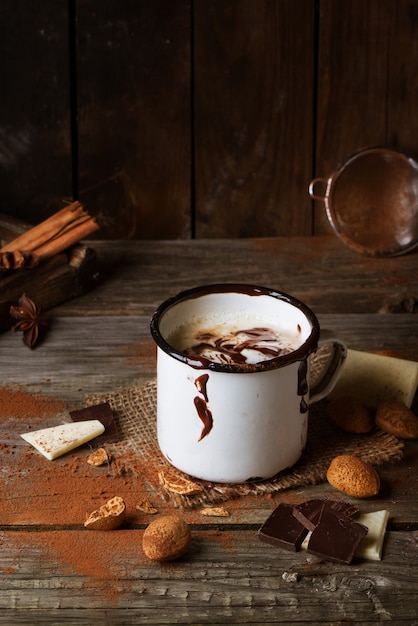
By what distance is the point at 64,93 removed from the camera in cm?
192

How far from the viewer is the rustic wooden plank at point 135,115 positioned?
1869 millimetres

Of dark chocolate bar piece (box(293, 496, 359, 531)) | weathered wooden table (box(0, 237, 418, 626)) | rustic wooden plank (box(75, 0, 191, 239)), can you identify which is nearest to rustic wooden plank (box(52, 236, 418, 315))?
weathered wooden table (box(0, 237, 418, 626))

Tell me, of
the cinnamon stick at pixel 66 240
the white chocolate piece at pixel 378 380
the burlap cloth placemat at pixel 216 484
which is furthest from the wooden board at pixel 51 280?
the white chocolate piece at pixel 378 380

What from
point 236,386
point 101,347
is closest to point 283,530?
point 236,386

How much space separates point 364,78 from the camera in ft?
6.32

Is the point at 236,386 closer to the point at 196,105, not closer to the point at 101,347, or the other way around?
the point at 101,347

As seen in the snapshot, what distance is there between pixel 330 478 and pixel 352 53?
106cm

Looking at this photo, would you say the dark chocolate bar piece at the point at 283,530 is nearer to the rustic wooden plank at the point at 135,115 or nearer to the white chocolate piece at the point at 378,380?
the white chocolate piece at the point at 378,380

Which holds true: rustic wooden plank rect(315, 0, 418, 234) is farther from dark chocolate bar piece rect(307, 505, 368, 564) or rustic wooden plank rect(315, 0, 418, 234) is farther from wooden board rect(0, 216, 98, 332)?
dark chocolate bar piece rect(307, 505, 368, 564)

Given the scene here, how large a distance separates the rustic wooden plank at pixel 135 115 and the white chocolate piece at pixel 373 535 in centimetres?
108

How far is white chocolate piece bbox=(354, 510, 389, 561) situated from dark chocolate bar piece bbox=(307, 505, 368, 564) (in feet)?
0.05

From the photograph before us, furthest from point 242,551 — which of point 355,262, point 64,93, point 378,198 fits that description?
point 64,93

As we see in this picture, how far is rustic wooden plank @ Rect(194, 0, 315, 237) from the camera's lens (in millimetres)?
1875

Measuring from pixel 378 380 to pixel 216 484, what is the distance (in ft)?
1.08
